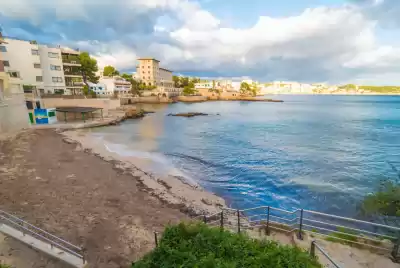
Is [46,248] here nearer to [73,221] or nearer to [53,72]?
[73,221]

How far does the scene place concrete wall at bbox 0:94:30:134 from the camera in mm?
25492

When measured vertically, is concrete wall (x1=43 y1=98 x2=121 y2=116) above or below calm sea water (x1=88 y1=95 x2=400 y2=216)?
above

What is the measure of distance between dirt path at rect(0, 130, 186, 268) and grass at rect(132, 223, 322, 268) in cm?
323

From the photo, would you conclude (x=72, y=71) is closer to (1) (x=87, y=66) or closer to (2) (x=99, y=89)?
(1) (x=87, y=66)

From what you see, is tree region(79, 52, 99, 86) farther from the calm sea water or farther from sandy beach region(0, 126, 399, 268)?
sandy beach region(0, 126, 399, 268)

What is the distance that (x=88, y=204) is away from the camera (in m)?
10.7

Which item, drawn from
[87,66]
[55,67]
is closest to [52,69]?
[55,67]

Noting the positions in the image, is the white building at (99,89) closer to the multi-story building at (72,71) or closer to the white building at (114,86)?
the white building at (114,86)

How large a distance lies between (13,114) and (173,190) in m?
26.2

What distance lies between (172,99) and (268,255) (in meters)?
108

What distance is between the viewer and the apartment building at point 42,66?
40469 mm

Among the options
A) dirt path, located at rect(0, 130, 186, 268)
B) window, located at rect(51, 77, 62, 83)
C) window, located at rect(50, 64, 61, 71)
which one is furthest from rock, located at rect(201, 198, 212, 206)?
window, located at rect(50, 64, 61, 71)

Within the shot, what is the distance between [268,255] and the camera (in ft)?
13.5

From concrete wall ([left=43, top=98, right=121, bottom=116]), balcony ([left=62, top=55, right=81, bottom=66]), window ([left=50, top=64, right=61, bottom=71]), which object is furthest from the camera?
balcony ([left=62, top=55, right=81, bottom=66])
